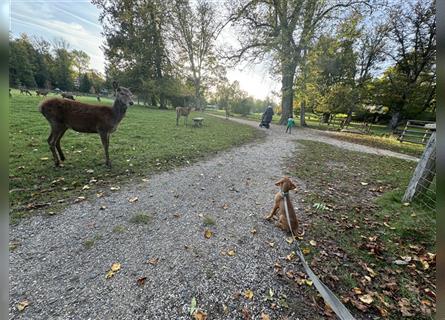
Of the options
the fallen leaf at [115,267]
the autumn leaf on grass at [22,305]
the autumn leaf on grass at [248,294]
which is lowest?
the autumn leaf on grass at [22,305]

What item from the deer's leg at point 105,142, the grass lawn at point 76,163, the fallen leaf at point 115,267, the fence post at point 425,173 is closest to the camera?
the fallen leaf at point 115,267

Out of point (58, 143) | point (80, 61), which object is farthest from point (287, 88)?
point (80, 61)

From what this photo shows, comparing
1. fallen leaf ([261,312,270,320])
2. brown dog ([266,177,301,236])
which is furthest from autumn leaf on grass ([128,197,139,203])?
fallen leaf ([261,312,270,320])

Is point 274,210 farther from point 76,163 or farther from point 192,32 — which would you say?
point 192,32

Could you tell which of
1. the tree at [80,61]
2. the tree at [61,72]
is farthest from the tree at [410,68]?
the tree at [80,61]

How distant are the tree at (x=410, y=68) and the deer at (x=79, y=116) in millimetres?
25457

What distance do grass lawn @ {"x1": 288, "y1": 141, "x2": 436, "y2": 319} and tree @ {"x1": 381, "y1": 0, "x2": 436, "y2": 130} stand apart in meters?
22.9

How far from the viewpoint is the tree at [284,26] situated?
51.5ft

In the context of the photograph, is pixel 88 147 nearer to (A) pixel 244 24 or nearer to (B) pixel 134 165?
(B) pixel 134 165

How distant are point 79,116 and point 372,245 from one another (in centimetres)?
677

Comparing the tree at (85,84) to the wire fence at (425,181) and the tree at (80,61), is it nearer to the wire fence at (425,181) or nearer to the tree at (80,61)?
the tree at (80,61)

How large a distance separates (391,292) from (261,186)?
10.2ft

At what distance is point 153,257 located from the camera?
2652mm

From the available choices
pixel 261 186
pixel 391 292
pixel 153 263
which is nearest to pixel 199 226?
pixel 153 263
